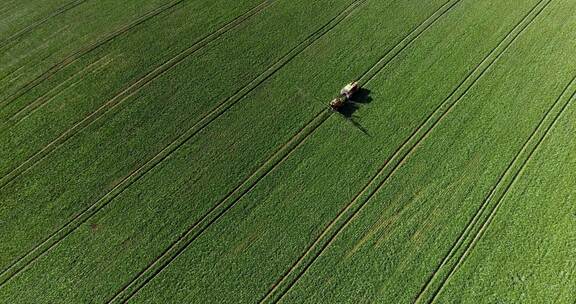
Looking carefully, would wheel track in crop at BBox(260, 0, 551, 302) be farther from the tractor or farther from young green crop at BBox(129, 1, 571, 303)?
the tractor

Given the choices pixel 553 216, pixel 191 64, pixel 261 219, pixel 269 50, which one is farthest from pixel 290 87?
pixel 553 216

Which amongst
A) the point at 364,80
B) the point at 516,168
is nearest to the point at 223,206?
the point at 364,80

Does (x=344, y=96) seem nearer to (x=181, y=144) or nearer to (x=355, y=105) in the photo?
(x=355, y=105)

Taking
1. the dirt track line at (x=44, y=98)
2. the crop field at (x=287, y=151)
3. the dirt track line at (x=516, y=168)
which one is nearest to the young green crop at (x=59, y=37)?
the crop field at (x=287, y=151)

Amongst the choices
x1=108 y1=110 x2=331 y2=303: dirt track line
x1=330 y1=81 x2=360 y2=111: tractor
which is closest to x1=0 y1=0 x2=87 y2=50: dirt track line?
x1=108 y1=110 x2=331 y2=303: dirt track line

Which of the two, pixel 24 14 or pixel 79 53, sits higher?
pixel 24 14
